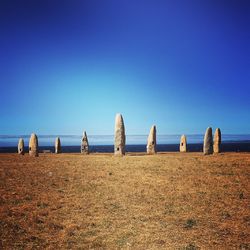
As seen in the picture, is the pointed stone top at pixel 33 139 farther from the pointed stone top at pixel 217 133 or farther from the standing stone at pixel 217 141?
the pointed stone top at pixel 217 133

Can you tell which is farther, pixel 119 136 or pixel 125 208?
pixel 119 136

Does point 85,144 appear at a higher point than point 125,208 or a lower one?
higher

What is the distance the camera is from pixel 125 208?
13305 mm

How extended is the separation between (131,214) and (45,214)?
3771 mm

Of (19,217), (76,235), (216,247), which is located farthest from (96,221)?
(216,247)

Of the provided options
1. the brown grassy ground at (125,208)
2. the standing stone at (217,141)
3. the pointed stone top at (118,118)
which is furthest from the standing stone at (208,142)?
the brown grassy ground at (125,208)

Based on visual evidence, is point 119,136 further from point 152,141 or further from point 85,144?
point 85,144

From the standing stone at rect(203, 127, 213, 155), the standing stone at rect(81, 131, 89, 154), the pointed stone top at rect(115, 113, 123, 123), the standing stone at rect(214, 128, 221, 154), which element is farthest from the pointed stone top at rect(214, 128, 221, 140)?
the standing stone at rect(81, 131, 89, 154)

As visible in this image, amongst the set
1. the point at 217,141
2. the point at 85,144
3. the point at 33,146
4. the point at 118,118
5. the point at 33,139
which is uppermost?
the point at 118,118

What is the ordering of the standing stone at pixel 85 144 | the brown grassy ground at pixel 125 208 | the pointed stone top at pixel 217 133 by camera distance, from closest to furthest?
the brown grassy ground at pixel 125 208 < the pointed stone top at pixel 217 133 < the standing stone at pixel 85 144

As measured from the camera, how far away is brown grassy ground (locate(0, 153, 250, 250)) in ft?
31.9

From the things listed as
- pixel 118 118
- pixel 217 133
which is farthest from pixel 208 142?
pixel 118 118

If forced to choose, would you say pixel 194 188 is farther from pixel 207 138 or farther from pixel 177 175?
pixel 207 138

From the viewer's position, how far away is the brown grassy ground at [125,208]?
9.71 metres
